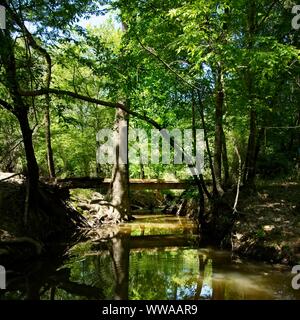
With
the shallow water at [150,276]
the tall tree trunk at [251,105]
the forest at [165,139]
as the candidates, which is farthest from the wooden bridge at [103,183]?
the shallow water at [150,276]

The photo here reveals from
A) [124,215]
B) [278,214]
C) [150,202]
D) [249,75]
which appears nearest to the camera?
[278,214]

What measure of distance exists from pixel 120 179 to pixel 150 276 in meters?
9.07

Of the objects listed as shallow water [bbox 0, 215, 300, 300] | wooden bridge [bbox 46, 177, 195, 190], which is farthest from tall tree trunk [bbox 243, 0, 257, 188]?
shallow water [bbox 0, 215, 300, 300]

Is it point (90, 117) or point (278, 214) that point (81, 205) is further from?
point (90, 117)

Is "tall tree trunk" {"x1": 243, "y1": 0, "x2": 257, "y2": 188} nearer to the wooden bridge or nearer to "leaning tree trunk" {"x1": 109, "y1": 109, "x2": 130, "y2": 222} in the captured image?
the wooden bridge

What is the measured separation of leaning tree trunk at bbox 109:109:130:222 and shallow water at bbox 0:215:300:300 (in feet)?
15.9

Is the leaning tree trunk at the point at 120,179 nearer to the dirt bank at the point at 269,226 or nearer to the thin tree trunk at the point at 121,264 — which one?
the thin tree trunk at the point at 121,264

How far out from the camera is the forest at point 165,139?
26.3ft

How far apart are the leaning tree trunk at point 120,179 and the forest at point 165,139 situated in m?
0.06

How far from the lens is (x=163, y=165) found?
2430 centimetres

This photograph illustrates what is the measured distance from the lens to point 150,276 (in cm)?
798

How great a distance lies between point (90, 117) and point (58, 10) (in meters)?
20.7

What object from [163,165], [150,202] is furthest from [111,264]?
[150,202]

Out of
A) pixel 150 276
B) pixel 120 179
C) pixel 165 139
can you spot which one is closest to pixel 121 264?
pixel 150 276
